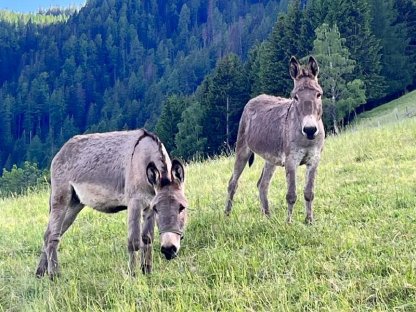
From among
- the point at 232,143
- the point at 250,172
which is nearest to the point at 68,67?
the point at 232,143

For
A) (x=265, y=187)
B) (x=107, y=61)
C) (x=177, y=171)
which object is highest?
(x=177, y=171)

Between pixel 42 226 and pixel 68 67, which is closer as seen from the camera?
pixel 42 226

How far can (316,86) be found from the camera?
6250mm

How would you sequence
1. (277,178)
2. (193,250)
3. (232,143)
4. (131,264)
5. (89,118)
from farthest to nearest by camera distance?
(89,118) < (232,143) < (277,178) < (193,250) < (131,264)

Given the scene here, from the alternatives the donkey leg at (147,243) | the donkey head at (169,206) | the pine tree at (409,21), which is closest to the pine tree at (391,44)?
the pine tree at (409,21)

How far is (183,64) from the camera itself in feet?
386

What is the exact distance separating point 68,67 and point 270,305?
150 meters

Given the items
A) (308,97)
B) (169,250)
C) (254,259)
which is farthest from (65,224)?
(308,97)

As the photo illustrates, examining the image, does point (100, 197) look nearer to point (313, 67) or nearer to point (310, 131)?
point (310, 131)

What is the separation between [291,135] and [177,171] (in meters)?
2.10

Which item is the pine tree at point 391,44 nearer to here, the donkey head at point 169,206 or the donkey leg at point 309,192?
the donkey leg at point 309,192

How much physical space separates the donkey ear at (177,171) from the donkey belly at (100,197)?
3.09 ft

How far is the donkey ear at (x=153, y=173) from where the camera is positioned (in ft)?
15.8

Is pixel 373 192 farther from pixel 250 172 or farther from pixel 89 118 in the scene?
pixel 89 118
